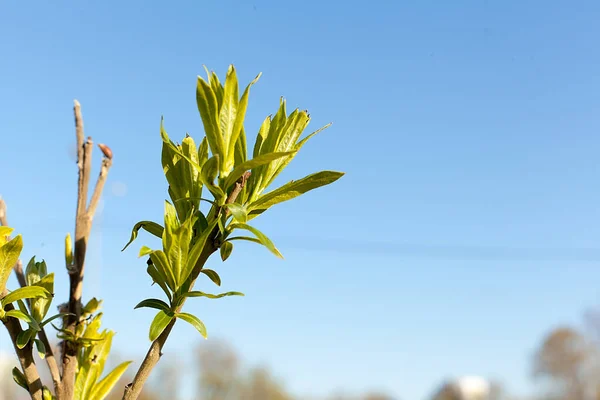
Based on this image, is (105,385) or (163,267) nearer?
(163,267)

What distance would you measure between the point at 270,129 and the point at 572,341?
27375 millimetres

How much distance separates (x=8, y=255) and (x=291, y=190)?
0.94 feet

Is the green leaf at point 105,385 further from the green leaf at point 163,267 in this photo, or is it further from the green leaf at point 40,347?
the green leaf at point 163,267

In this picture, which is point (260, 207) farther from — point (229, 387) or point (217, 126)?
point (229, 387)

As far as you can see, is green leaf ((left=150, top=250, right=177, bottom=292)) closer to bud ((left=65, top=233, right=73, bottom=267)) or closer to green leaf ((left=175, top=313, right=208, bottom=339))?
green leaf ((left=175, top=313, right=208, bottom=339))

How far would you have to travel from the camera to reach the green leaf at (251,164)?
0.54 m

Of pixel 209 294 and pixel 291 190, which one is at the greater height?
pixel 291 190

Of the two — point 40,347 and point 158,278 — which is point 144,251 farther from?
point 40,347

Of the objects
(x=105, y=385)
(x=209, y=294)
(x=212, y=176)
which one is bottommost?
(x=105, y=385)

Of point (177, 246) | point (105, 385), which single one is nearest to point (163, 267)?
point (177, 246)

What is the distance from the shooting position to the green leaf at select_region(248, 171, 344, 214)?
60 centimetres

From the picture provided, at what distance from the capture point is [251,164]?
56cm

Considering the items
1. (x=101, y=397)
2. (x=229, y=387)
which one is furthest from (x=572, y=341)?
(x=101, y=397)

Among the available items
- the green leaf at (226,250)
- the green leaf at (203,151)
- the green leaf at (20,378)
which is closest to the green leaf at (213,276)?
the green leaf at (226,250)
